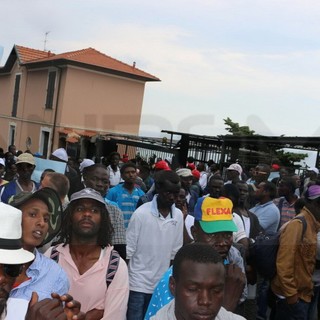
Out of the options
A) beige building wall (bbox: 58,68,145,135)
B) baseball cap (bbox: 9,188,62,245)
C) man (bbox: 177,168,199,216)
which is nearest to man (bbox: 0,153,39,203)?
baseball cap (bbox: 9,188,62,245)

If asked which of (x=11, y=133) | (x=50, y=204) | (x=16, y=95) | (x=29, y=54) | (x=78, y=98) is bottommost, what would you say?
(x=11, y=133)

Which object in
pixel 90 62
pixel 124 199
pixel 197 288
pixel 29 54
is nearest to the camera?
pixel 197 288

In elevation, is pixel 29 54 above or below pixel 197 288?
above

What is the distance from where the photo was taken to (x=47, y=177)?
4809 millimetres

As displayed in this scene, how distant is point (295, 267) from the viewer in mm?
4312

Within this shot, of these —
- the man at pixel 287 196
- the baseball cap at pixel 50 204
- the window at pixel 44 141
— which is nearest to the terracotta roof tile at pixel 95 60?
the window at pixel 44 141

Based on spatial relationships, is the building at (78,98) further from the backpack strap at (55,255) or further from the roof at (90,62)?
the backpack strap at (55,255)

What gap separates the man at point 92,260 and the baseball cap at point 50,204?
102 millimetres

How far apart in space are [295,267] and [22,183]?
A: 309 centimetres

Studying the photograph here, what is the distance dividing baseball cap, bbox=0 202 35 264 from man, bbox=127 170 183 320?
2167 mm

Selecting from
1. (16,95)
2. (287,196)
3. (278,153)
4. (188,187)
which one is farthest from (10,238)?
(16,95)

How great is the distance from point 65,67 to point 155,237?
21.1 m

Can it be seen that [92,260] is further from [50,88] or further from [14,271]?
[50,88]

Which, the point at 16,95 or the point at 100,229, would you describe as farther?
the point at 16,95
